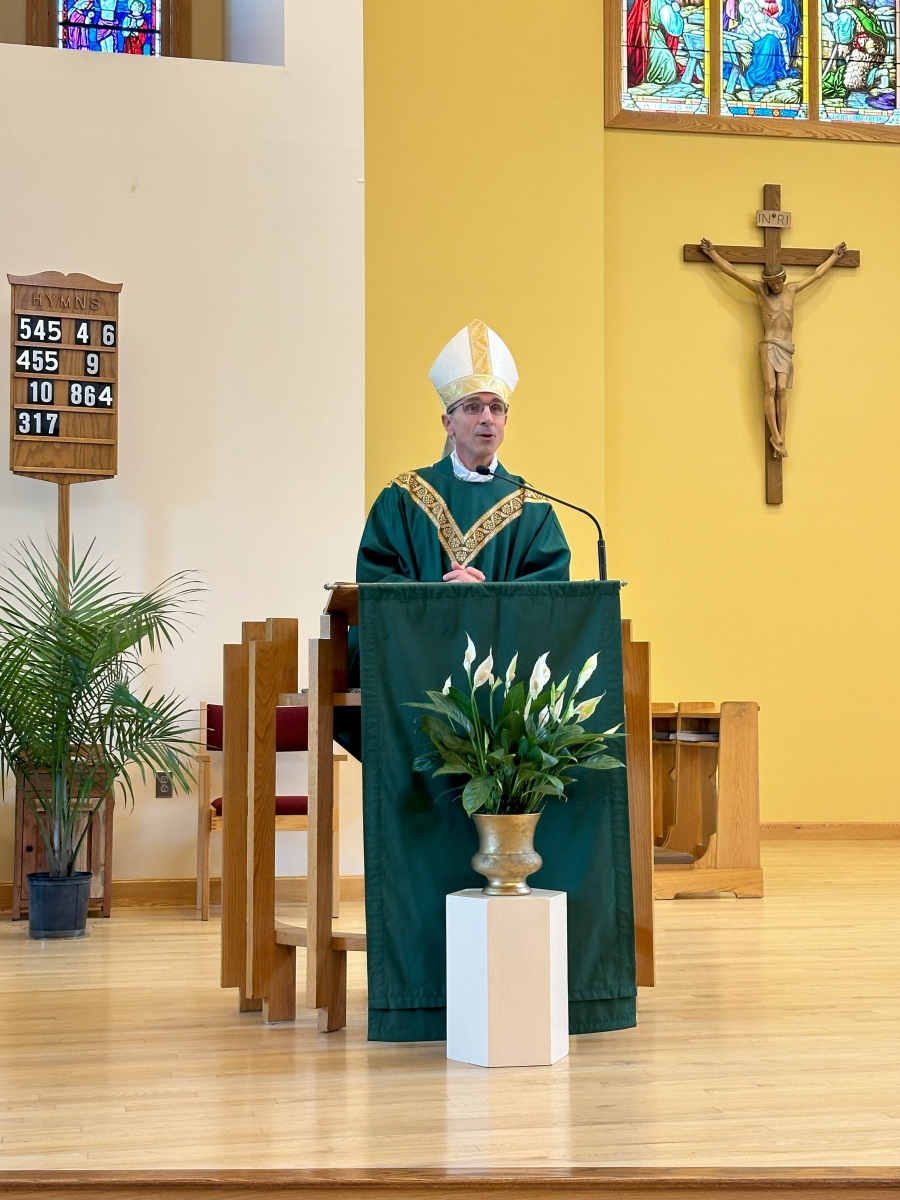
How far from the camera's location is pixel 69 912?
478cm

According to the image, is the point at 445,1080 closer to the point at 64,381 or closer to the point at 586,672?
the point at 586,672

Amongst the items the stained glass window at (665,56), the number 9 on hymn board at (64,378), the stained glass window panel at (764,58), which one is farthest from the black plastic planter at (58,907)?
the stained glass window panel at (764,58)

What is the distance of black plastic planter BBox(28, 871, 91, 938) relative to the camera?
4777 millimetres

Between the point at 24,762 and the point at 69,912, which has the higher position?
the point at 24,762

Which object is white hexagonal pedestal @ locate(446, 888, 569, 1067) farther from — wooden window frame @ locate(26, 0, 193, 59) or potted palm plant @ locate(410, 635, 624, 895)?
wooden window frame @ locate(26, 0, 193, 59)

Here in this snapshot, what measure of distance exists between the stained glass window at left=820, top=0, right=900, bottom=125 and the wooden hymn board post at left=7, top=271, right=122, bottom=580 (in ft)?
14.6

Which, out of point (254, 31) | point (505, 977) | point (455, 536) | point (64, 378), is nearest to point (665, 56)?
point (254, 31)

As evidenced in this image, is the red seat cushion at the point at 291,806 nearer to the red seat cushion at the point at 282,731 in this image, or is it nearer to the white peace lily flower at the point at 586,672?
the red seat cushion at the point at 282,731

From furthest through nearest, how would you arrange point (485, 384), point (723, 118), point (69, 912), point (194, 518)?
1. point (723, 118)
2. point (194, 518)
3. point (69, 912)
4. point (485, 384)

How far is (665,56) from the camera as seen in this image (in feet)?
25.3

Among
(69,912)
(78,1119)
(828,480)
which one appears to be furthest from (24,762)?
(828,480)

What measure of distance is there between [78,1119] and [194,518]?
3.57 m

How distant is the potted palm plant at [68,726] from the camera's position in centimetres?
480

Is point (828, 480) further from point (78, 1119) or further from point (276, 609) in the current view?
point (78, 1119)
